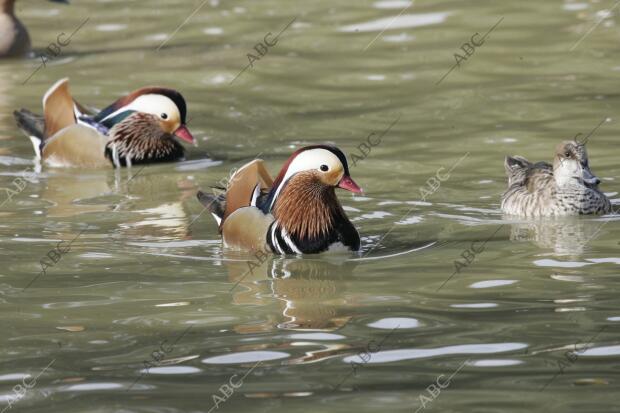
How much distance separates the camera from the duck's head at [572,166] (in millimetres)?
11789

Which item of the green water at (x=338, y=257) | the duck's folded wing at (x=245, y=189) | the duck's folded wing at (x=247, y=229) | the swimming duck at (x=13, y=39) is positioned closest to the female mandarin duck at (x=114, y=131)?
the green water at (x=338, y=257)

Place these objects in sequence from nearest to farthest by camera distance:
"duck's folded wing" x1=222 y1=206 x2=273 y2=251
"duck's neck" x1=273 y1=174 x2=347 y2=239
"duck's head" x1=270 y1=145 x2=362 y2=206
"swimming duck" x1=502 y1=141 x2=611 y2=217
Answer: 1. "duck's head" x1=270 y1=145 x2=362 y2=206
2. "duck's neck" x1=273 y1=174 x2=347 y2=239
3. "duck's folded wing" x1=222 y1=206 x2=273 y2=251
4. "swimming duck" x1=502 y1=141 x2=611 y2=217

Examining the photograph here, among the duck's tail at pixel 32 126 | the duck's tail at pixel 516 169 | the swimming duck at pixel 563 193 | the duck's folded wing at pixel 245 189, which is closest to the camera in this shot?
the duck's folded wing at pixel 245 189

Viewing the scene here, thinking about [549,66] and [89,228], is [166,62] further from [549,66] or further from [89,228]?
[89,228]

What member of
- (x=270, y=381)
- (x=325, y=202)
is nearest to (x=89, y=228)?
(x=325, y=202)

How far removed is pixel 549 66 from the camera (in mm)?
18172

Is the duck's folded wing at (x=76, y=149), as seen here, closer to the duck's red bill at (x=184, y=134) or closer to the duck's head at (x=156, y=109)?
the duck's head at (x=156, y=109)

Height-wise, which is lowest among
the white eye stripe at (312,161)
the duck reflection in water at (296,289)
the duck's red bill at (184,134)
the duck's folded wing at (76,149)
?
the duck reflection in water at (296,289)

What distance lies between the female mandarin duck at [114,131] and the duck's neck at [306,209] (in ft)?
14.0

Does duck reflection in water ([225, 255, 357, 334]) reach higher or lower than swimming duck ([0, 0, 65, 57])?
lower

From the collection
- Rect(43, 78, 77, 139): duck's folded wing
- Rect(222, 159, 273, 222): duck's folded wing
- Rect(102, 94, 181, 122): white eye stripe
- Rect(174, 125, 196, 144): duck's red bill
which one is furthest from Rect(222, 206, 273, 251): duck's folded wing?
Rect(43, 78, 77, 139): duck's folded wing

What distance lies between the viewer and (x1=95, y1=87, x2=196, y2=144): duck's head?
48.5 feet

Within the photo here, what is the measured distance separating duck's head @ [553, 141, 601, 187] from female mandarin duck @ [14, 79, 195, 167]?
4.10 m

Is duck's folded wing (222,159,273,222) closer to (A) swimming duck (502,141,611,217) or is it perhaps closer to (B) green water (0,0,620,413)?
(B) green water (0,0,620,413)
